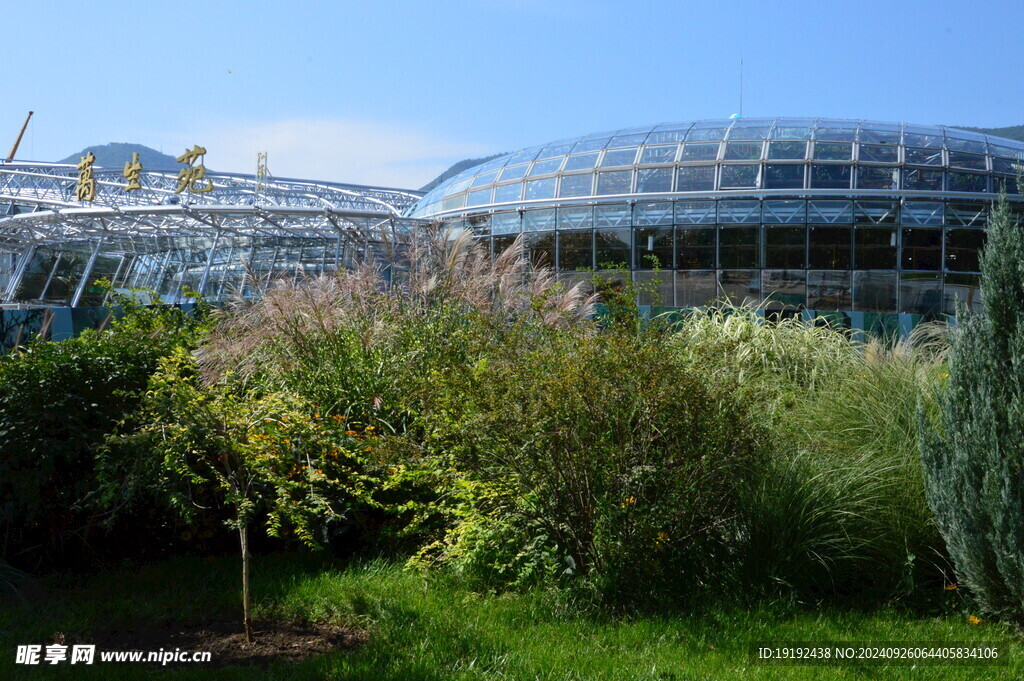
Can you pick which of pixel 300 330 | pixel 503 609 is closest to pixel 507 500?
pixel 503 609

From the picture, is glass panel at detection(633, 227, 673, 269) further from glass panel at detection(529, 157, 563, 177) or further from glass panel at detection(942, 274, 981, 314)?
glass panel at detection(942, 274, 981, 314)

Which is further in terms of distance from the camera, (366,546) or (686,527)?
(366,546)

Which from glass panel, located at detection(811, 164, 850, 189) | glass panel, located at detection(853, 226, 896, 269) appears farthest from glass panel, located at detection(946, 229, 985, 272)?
glass panel, located at detection(811, 164, 850, 189)

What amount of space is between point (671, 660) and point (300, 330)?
12.8 ft

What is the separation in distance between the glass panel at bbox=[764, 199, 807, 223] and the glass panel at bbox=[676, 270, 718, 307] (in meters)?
1.85

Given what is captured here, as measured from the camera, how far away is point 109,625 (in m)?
4.06

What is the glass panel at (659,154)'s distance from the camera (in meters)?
19.1

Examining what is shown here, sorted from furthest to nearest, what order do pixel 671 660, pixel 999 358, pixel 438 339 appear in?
pixel 438 339, pixel 999 358, pixel 671 660

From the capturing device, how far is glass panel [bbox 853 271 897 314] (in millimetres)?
17656

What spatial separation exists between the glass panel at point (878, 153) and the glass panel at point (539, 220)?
738 cm

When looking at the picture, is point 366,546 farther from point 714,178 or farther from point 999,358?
point 714,178

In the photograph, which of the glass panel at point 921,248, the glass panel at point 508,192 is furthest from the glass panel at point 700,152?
A: the glass panel at point 921,248

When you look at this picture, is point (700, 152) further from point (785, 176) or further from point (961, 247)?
point (961, 247)

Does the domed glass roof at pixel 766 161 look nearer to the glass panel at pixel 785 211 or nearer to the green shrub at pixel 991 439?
the glass panel at pixel 785 211
